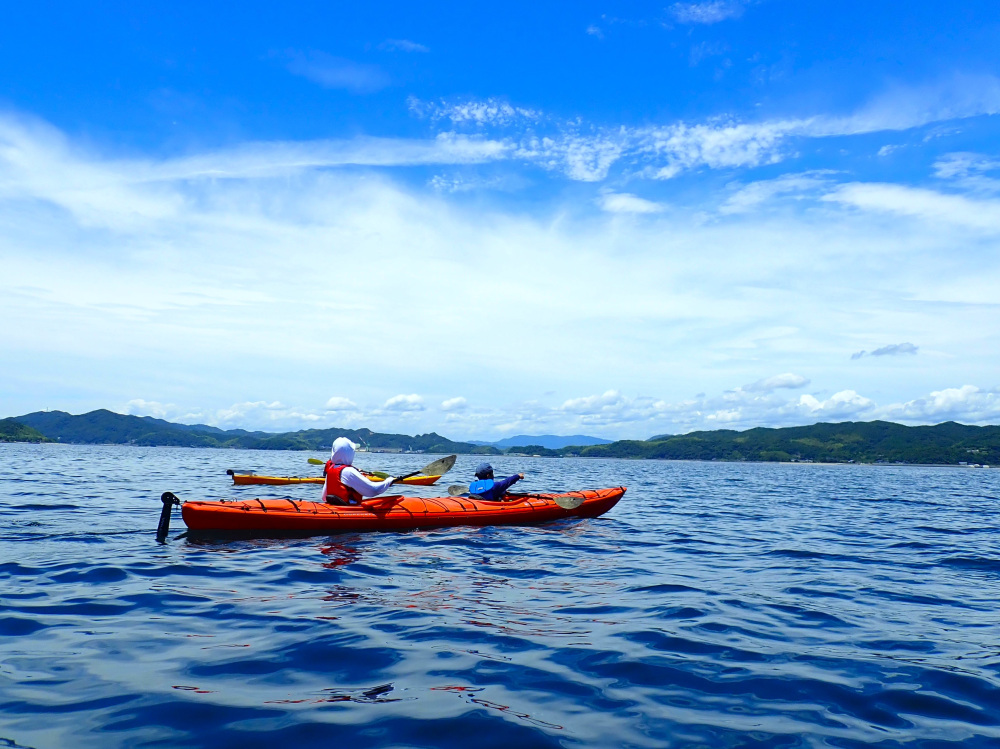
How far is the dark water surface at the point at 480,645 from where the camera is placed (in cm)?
400

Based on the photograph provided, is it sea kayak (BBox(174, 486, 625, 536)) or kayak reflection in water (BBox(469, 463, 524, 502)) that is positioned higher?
kayak reflection in water (BBox(469, 463, 524, 502))

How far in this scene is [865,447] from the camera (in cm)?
17438

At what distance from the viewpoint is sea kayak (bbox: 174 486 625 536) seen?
10883 millimetres

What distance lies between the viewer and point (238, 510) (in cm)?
1098

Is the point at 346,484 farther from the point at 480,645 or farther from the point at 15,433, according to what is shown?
the point at 15,433

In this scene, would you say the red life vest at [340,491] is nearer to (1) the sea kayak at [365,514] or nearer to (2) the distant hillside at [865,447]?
(1) the sea kayak at [365,514]

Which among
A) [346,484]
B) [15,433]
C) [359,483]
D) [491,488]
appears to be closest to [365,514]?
[359,483]

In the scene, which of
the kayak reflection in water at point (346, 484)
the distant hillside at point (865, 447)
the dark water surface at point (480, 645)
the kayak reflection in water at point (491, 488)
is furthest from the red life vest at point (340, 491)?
the distant hillside at point (865, 447)

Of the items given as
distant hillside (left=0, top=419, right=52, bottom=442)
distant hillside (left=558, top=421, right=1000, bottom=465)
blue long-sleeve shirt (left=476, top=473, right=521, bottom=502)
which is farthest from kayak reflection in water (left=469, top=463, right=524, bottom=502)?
distant hillside (left=558, top=421, right=1000, bottom=465)

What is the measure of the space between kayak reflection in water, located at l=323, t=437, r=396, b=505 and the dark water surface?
1.36m

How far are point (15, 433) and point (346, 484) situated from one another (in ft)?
508

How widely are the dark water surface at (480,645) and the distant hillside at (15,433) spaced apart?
150 m

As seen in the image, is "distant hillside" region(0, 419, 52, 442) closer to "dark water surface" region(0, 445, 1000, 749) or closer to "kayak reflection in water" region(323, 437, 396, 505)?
"kayak reflection in water" region(323, 437, 396, 505)

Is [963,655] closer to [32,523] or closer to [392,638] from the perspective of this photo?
[392,638]
